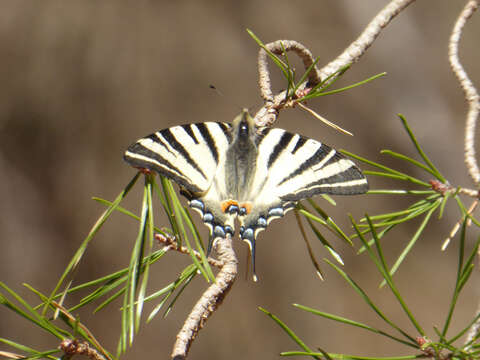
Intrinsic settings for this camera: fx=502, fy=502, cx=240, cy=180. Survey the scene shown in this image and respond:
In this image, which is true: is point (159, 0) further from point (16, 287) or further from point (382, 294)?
point (382, 294)

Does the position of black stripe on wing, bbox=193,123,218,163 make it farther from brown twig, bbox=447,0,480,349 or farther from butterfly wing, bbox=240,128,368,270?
brown twig, bbox=447,0,480,349

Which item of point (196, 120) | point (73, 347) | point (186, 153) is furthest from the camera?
point (196, 120)

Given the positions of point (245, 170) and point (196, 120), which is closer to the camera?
point (245, 170)

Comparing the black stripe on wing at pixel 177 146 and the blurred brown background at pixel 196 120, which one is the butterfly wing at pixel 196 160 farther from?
the blurred brown background at pixel 196 120

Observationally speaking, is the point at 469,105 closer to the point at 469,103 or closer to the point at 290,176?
the point at 469,103

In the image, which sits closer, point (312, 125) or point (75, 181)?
point (75, 181)

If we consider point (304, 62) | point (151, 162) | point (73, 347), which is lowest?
point (73, 347)

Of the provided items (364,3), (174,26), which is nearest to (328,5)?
(364,3)

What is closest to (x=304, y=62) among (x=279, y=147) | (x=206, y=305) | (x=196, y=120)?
(x=279, y=147)
